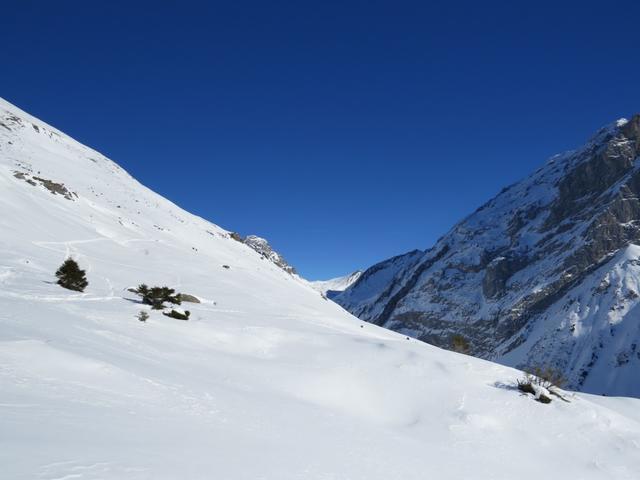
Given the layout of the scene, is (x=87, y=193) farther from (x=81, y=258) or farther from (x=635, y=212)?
(x=635, y=212)

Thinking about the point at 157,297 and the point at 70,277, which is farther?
the point at 70,277

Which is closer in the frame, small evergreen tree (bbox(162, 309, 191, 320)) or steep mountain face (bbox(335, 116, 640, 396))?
small evergreen tree (bbox(162, 309, 191, 320))

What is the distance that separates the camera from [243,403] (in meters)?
9.55

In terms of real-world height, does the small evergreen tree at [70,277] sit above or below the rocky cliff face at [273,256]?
below

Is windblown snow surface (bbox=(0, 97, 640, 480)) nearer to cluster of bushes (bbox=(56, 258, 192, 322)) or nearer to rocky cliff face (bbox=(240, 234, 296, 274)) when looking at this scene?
cluster of bushes (bbox=(56, 258, 192, 322))

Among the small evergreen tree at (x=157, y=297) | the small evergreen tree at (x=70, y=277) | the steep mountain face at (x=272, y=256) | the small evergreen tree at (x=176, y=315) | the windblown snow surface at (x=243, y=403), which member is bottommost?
the windblown snow surface at (x=243, y=403)

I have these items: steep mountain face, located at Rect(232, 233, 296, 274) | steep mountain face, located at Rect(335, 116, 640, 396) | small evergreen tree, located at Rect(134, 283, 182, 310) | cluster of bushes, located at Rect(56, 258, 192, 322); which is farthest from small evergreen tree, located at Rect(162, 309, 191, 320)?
steep mountain face, located at Rect(335, 116, 640, 396)

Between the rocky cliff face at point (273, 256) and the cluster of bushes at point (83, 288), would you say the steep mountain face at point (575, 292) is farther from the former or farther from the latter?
the cluster of bushes at point (83, 288)

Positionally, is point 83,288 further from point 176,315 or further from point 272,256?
point 272,256

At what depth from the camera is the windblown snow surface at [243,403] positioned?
Answer: 6.09 m

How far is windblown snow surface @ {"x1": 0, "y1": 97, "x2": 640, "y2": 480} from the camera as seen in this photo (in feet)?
20.0

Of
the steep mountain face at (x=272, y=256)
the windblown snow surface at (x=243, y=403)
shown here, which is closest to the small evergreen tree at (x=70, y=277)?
the windblown snow surface at (x=243, y=403)

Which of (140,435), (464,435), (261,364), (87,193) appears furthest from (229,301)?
(87,193)

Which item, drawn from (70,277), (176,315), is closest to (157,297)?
(176,315)
